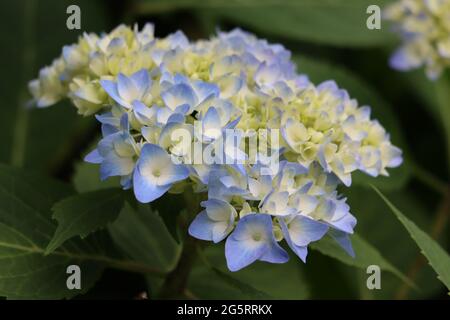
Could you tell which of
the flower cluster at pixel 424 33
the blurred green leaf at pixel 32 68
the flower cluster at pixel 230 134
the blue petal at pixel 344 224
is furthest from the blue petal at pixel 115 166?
the blurred green leaf at pixel 32 68

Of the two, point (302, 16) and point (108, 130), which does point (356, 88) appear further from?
point (108, 130)

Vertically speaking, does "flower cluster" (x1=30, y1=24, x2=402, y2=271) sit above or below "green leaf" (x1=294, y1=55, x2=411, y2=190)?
above

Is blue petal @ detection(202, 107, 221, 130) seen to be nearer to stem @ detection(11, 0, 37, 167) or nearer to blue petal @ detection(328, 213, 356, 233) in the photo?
blue petal @ detection(328, 213, 356, 233)

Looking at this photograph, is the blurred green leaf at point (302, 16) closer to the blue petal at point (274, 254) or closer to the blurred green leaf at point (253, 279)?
the blurred green leaf at point (253, 279)

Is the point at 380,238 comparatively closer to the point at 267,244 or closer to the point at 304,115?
the point at 304,115

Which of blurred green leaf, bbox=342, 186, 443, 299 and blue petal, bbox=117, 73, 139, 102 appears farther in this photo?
blurred green leaf, bbox=342, 186, 443, 299

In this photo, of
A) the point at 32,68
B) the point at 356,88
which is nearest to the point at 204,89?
the point at 356,88

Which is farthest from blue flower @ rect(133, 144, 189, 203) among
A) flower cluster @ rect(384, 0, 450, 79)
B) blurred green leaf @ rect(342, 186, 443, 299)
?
blurred green leaf @ rect(342, 186, 443, 299)
